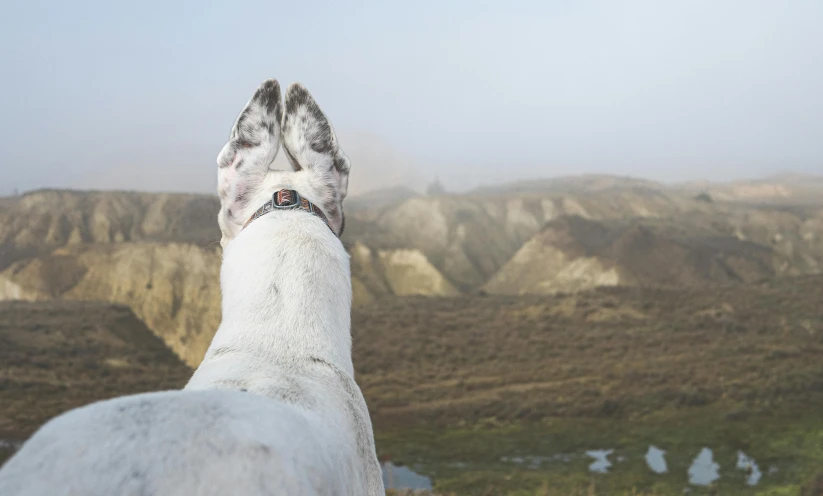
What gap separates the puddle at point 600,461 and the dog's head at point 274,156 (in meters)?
12.1

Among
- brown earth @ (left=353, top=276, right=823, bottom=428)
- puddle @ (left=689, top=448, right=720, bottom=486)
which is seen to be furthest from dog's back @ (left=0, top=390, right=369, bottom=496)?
brown earth @ (left=353, top=276, right=823, bottom=428)

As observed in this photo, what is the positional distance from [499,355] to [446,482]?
12380 mm

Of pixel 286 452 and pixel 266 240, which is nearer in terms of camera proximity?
pixel 286 452

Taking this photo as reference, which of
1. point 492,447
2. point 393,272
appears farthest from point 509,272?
point 492,447

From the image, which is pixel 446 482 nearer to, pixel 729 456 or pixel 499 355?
pixel 729 456

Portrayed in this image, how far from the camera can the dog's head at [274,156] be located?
2.26 m

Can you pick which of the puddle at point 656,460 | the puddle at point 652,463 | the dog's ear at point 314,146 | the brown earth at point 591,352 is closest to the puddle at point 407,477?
the puddle at point 652,463

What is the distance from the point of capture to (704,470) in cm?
1261

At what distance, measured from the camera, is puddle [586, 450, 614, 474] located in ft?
42.3

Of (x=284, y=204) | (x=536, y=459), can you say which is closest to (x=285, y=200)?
(x=284, y=204)

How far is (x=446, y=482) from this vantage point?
11.2m

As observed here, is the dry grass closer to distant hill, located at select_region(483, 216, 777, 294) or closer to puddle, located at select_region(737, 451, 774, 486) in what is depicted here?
puddle, located at select_region(737, 451, 774, 486)

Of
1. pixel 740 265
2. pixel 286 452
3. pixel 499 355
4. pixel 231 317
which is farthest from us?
pixel 740 265

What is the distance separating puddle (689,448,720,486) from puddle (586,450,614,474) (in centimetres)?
165
